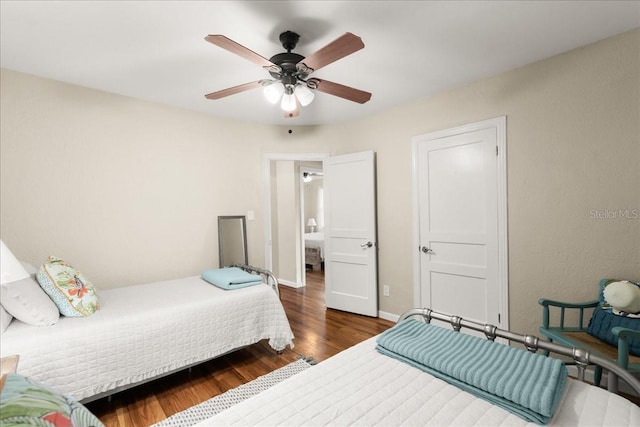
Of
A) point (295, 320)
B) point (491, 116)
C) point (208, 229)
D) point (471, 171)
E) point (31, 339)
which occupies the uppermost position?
point (491, 116)

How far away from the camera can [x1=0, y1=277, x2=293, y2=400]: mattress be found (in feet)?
5.59

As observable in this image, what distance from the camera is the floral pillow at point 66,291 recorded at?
1.97m

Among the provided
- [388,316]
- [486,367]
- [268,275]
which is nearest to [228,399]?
[268,275]

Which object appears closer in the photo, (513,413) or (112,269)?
(513,413)

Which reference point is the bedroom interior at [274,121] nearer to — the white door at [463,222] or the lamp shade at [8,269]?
the white door at [463,222]

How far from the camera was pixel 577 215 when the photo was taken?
222cm

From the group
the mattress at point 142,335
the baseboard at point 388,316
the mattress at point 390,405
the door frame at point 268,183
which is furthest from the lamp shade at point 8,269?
the baseboard at point 388,316

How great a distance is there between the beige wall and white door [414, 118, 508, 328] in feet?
0.36

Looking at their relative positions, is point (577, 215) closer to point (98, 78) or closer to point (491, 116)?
point (491, 116)

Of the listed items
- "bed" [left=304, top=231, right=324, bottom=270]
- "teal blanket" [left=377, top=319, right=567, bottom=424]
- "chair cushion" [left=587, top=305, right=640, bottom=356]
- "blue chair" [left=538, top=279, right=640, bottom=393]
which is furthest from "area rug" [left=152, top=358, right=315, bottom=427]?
"bed" [left=304, top=231, right=324, bottom=270]

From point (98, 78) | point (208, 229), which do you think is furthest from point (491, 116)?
point (98, 78)

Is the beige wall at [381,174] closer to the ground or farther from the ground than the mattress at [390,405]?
farther from the ground

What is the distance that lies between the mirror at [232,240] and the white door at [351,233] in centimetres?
106

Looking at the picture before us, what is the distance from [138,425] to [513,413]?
2040 mm
